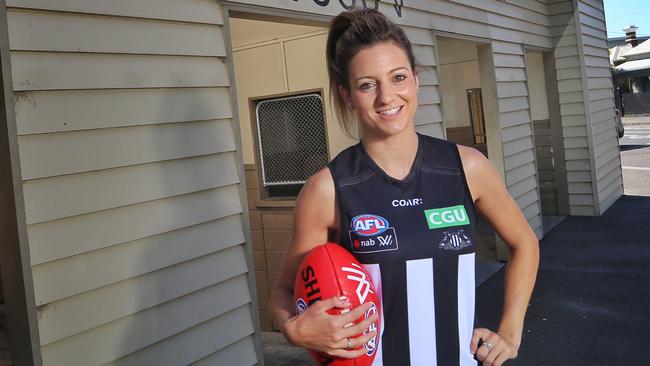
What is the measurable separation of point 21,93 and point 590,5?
887 cm

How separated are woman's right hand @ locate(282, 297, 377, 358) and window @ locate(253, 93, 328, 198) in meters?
3.33

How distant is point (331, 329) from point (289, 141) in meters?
3.61

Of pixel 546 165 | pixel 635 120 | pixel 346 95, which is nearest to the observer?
pixel 346 95

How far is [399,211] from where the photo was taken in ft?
4.94

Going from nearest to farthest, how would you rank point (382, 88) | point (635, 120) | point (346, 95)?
point (382, 88), point (346, 95), point (635, 120)

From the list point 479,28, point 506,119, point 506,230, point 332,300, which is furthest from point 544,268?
point 332,300

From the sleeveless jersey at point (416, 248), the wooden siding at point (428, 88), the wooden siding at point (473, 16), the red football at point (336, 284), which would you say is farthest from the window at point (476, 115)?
the red football at point (336, 284)

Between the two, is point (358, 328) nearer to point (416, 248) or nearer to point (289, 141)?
point (416, 248)

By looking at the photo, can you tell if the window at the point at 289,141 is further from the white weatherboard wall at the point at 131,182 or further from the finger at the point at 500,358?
the finger at the point at 500,358

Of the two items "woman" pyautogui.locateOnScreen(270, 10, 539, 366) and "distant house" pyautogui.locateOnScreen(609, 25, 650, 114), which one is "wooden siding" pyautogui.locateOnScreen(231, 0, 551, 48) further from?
"distant house" pyautogui.locateOnScreen(609, 25, 650, 114)

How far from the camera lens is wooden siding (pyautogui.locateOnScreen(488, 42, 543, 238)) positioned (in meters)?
6.37

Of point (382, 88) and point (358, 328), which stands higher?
point (382, 88)

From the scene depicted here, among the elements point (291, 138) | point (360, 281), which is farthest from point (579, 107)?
point (360, 281)

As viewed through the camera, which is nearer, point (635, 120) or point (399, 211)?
point (399, 211)
